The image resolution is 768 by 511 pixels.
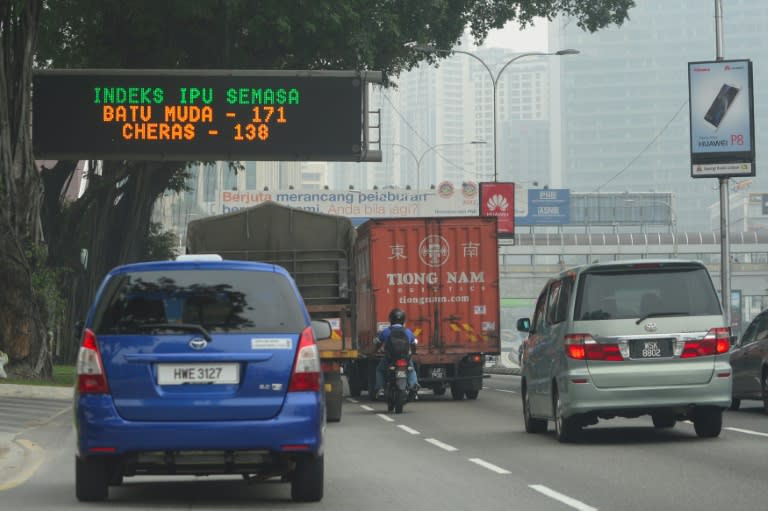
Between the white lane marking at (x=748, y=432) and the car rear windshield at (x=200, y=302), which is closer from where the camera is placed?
the car rear windshield at (x=200, y=302)

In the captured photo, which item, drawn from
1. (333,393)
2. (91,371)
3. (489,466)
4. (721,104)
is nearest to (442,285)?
(333,393)

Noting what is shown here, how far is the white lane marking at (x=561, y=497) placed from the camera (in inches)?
387

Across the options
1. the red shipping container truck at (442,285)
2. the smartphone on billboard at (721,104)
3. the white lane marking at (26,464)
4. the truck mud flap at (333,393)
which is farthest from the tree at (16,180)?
the smartphone on billboard at (721,104)

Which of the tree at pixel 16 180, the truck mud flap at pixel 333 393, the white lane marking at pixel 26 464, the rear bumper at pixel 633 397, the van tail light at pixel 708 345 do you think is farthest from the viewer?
the tree at pixel 16 180

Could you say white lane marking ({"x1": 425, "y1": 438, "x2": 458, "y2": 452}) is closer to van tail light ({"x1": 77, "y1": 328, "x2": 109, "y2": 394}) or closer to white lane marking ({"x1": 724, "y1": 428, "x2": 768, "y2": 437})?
white lane marking ({"x1": 724, "y1": 428, "x2": 768, "y2": 437})

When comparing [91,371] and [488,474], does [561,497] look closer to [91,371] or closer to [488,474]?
[488,474]

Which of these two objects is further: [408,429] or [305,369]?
[408,429]

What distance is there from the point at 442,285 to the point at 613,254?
75592 millimetres

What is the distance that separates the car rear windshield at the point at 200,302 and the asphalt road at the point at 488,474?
4.30 feet

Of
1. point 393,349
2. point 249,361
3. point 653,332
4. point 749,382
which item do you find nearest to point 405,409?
point 393,349

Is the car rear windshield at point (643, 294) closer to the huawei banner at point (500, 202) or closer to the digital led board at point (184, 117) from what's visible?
the digital led board at point (184, 117)

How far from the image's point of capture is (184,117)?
1078 inches

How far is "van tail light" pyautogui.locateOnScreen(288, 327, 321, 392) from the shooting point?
31.3 ft

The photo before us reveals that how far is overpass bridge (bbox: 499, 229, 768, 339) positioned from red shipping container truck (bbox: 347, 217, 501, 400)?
58494 millimetres
